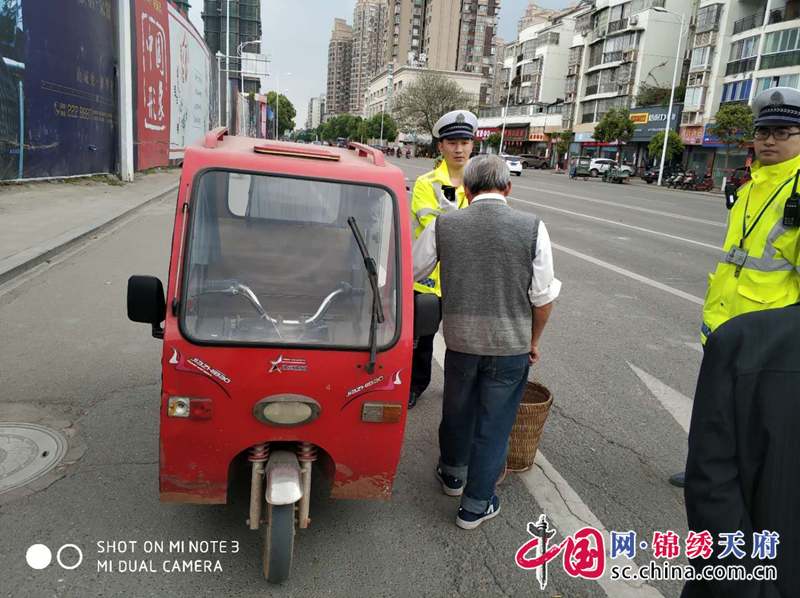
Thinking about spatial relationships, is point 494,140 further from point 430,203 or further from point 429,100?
point 430,203

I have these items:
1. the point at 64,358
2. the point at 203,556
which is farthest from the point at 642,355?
the point at 64,358

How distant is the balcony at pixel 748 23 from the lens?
149 feet

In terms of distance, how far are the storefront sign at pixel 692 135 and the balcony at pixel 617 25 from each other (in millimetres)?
17462

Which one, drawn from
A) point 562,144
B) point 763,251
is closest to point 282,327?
point 763,251

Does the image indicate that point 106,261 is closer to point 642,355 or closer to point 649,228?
point 642,355

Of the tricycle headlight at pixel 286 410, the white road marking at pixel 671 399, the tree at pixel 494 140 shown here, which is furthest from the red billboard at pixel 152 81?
the tree at pixel 494 140

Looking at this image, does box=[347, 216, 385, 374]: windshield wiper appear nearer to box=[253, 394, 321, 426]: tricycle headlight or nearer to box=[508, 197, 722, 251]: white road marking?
box=[253, 394, 321, 426]: tricycle headlight

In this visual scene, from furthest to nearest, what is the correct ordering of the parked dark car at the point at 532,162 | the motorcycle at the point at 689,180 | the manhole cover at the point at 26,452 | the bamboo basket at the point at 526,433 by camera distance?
the parked dark car at the point at 532,162, the motorcycle at the point at 689,180, the bamboo basket at the point at 526,433, the manhole cover at the point at 26,452

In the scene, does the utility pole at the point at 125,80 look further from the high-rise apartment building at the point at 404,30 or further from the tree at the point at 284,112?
the high-rise apartment building at the point at 404,30

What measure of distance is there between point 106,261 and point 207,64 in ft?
97.3

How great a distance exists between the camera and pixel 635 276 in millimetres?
9875

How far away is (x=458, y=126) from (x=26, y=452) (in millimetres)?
3321

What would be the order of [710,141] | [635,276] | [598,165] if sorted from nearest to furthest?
[635,276], [710,141], [598,165]

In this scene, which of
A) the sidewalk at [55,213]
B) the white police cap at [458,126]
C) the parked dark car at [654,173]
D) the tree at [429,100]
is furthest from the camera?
the tree at [429,100]
